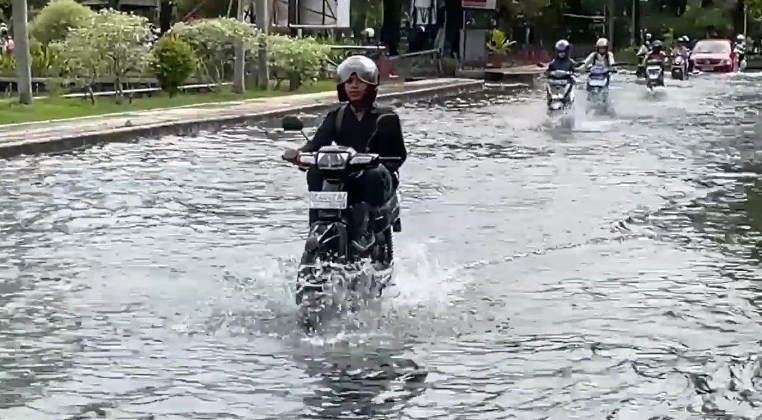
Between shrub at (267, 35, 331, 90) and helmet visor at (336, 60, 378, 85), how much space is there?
2682cm

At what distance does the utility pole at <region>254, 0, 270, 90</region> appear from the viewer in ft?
116

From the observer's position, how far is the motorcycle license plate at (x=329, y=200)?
349 inches

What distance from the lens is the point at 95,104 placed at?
29000 millimetres

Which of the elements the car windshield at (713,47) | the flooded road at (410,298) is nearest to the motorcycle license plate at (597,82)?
the flooded road at (410,298)

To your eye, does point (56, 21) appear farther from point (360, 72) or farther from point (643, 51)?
point (360, 72)

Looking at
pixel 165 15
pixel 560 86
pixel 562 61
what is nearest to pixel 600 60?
pixel 562 61

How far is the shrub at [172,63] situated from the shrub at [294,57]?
3.76 meters

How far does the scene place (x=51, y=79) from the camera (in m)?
31.9

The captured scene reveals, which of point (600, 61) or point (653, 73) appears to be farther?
point (653, 73)

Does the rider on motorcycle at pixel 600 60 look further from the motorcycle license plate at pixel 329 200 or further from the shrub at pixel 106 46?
the motorcycle license plate at pixel 329 200

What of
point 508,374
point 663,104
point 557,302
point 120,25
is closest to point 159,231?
point 557,302

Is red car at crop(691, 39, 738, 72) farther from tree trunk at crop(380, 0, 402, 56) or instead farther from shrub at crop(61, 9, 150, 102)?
shrub at crop(61, 9, 150, 102)

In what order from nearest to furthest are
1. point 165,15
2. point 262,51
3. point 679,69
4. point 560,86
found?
1. point 560,86
2. point 262,51
3. point 679,69
4. point 165,15

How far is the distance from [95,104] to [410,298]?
20.5 m
